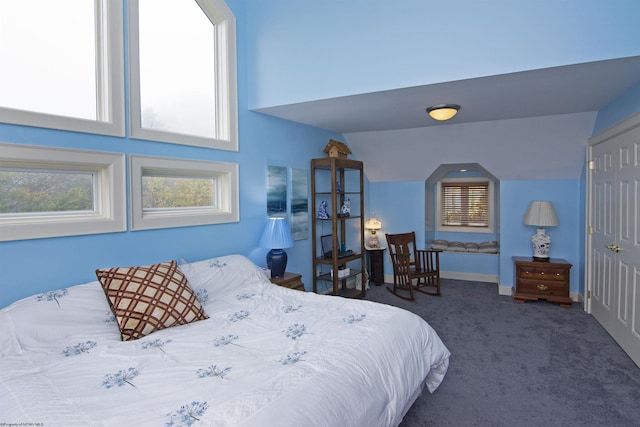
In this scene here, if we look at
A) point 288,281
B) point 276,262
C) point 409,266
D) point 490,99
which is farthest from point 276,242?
point 490,99

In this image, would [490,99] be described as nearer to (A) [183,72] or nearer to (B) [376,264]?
(A) [183,72]

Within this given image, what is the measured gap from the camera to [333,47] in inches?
125

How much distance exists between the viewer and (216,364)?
1.65 meters

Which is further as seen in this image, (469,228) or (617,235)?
(469,228)

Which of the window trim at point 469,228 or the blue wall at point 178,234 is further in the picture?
the window trim at point 469,228

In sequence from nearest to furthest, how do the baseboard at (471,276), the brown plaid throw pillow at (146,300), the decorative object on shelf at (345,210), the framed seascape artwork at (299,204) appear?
the brown plaid throw pillow at (146,300) < the framed seascape artwork at (299,204) < the decorative object on shelf at (345,210) < the baseboard at (471,276)

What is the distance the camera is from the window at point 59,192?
211cm

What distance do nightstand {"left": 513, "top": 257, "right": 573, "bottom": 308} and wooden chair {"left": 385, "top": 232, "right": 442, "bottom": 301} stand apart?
0.98 meters

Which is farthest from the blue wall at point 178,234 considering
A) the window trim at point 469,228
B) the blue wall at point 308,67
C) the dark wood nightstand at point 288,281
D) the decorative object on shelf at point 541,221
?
the decorative object on shelf at point 541,221

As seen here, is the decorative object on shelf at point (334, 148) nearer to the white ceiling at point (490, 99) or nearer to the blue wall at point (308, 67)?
the white ceiling at point (490, 99)

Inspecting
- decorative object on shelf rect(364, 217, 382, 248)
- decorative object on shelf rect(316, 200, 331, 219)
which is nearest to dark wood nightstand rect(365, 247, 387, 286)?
decorative object on shelf rect(364, 217, 382, 248)

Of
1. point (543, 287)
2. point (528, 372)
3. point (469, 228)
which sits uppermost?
point (469, 228)

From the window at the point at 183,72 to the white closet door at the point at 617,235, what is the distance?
3.34 meters

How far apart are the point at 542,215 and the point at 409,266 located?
5.65 feet
